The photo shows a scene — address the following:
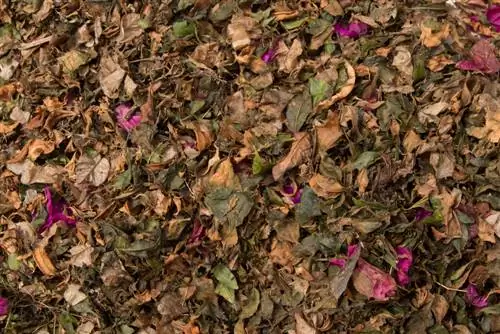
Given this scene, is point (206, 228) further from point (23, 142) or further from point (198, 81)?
point (23, 142)

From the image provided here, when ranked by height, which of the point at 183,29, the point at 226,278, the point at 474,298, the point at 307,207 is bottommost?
the point at 474,298

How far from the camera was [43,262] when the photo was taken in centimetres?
130

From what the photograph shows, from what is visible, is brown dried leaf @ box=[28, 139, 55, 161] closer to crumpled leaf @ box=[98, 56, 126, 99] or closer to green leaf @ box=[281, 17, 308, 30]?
crumpled leaf @ box=[98, 56, 126, 99]

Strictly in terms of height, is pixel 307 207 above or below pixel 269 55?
below

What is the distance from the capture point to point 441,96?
Result: 127 centimetres

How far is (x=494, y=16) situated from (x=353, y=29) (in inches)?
11.9

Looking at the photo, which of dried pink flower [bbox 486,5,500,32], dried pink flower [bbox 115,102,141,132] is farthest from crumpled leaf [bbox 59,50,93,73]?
dried pink flower [bbox 486,5,500,32]

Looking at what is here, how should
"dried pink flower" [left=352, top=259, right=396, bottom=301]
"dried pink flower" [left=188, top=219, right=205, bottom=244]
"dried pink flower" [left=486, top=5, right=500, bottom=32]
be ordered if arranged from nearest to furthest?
1. "dried pink flower" [left=352, top=259, right=396, bottom=301]
2. "dried pink flower" [left=188, top=219, right=205, bottom=244]
3. "dried pink flower" [left=486, top=5, right=500, bottom=32]

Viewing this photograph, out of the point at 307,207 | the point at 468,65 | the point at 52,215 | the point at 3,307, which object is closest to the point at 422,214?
the point at 307,207

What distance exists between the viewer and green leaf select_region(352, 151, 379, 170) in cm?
120

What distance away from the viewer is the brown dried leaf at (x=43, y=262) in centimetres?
130

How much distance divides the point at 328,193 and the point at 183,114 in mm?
333

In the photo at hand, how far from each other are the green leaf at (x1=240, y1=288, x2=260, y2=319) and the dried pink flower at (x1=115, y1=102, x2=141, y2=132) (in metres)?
0.40

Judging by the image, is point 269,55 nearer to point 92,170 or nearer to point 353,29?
point 353,29
